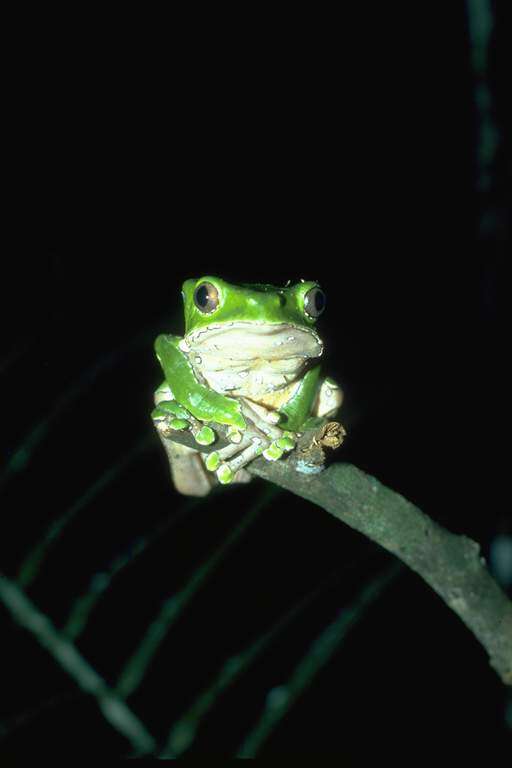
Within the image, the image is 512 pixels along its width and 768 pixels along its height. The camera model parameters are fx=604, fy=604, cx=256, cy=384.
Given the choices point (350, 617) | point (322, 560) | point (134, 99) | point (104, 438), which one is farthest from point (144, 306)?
point (350, 617)

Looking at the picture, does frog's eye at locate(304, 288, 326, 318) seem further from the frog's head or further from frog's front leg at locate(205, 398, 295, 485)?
frog's front leg at locate(205, 398, 295, 485)

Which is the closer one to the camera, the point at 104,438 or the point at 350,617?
the point at 350,617

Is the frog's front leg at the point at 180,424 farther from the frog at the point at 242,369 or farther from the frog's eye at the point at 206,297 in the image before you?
the frog's eye at the point at 206,297

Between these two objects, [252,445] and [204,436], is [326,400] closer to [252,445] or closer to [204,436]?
[252,445]

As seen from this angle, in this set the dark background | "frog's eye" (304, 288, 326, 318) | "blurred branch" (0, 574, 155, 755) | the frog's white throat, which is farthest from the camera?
the dark background

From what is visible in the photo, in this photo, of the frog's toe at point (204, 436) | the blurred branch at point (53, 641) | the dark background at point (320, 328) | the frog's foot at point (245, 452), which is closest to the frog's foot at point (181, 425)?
the frog's toe at point (204, 436)

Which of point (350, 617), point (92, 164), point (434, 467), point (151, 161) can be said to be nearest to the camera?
point (350, 617)

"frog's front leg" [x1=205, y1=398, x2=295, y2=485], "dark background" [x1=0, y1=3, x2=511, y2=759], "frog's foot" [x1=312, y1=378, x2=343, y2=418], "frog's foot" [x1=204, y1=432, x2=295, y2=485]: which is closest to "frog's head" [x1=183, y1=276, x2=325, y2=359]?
"frog's front leg" [x1=205, y1=398, x2=295, y2=485]

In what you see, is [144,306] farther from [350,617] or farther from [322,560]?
[350,617]
